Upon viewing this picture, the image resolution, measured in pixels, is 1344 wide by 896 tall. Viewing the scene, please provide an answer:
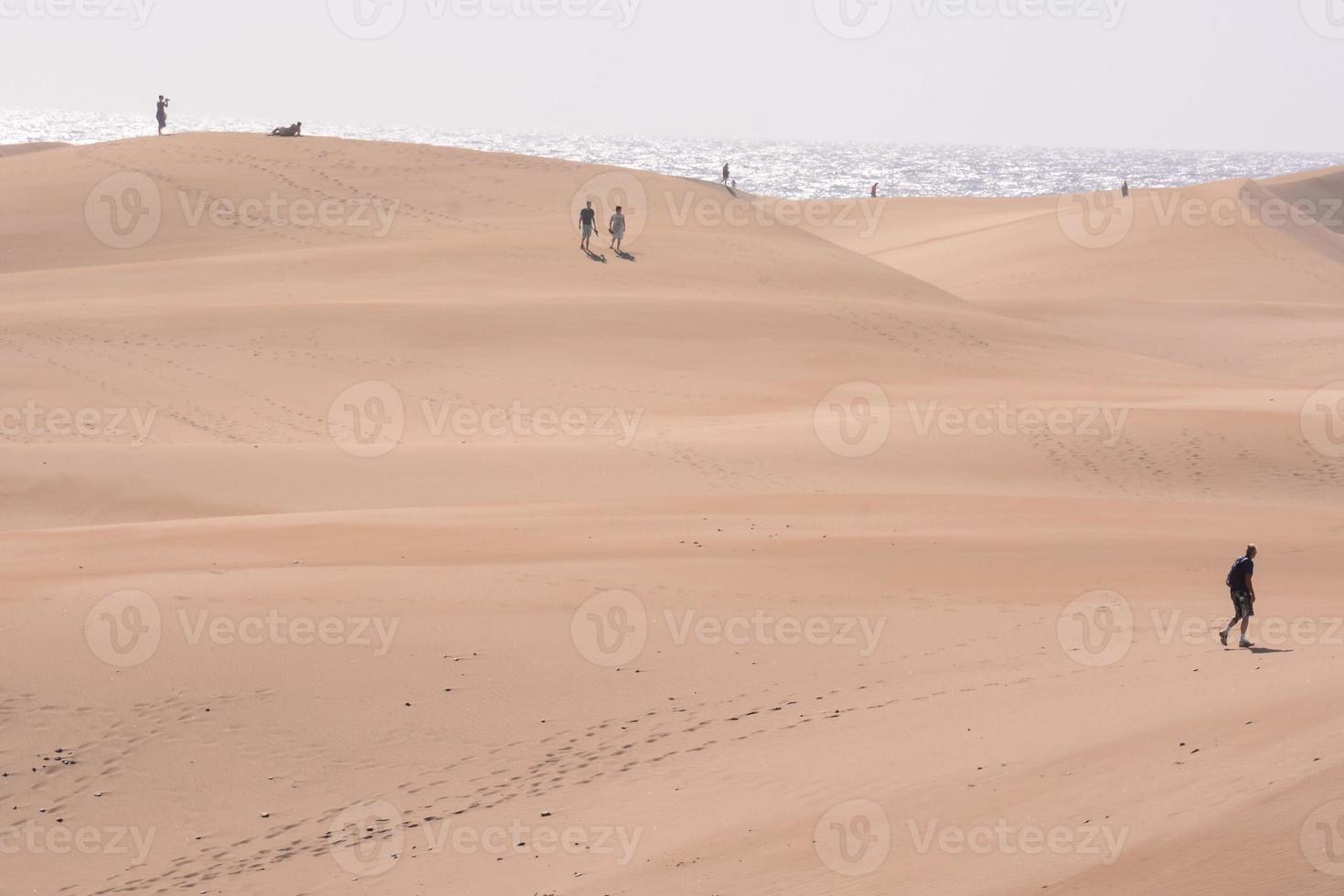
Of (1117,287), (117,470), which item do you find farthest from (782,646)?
(1117,287)

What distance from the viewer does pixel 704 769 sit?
917 centimetres

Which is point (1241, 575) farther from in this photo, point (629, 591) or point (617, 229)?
point (617, 229)

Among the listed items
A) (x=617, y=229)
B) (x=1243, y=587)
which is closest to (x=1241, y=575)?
(x=1243, y=587)

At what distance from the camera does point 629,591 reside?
1233 cm

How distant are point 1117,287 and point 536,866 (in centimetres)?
4529

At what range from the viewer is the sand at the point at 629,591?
807cm

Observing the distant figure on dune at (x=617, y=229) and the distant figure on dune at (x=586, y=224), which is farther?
the distant figure on dune at (x=617, y=229)

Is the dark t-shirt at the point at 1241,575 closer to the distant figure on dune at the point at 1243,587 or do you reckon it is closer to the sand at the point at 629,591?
the distant figure on dune at the point at 1243,587

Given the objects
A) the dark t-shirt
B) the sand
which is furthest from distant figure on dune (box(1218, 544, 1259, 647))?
the sand

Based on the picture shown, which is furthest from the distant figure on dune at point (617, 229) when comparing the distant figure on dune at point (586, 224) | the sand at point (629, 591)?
the sand at point (629, 591)

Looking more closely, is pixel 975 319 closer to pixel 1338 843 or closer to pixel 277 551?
pixel 277 551

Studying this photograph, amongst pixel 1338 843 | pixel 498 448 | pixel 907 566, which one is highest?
pixel 498 448

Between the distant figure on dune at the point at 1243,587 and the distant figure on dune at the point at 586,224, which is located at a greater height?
the distant figure on dune at the point at 586,224

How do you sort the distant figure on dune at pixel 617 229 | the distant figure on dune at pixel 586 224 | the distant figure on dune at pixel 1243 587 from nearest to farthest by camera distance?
the distant figure on dune at pixel 1243 587 → the distant figure on dune at pixel 586 224 → the distant figure on dune at pixel 617 229
